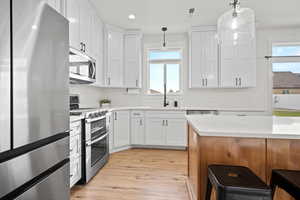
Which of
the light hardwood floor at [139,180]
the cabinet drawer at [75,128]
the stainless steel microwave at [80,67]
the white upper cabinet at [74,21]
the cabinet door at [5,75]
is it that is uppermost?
the white upper cabinet at [74,21]

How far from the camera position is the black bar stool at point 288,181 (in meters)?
1.03

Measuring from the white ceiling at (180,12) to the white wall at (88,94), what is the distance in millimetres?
1489

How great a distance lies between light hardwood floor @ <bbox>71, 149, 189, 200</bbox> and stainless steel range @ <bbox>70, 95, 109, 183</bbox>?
0.14 meters

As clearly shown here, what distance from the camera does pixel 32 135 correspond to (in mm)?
1048

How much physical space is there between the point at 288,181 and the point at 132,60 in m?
3.69

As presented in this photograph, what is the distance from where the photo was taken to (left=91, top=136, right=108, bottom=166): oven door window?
256 centimetres

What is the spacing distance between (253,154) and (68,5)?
2.74 m

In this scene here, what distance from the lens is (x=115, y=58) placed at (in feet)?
13.8

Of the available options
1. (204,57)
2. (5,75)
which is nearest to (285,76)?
(204,57)

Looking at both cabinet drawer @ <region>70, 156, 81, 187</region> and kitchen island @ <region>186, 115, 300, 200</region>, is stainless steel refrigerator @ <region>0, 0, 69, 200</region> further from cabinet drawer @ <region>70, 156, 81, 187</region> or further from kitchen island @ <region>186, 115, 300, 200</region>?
kitchen island @ <region>186, 115, 300, 200</region>

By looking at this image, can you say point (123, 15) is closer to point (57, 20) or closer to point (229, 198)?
point (57, 20)

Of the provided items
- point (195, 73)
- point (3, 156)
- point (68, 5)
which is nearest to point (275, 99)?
point (195, 73)

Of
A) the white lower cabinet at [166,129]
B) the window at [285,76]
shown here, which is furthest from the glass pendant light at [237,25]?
the window at [285,76]

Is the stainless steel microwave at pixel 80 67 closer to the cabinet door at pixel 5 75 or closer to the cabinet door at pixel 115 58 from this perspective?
the cabinet door at pixel 115 58
